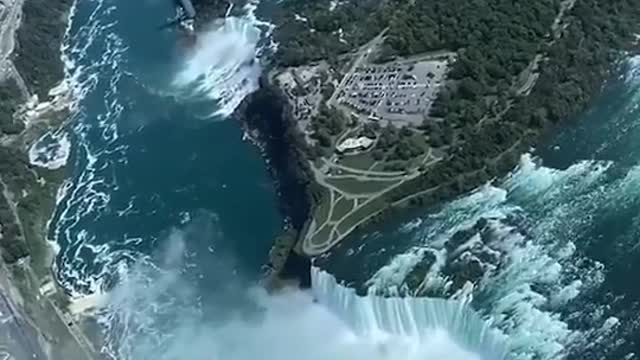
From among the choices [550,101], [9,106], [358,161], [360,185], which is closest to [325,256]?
[360,185]

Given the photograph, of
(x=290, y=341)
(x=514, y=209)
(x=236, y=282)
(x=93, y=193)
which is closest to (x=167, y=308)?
(x=236, y=282)

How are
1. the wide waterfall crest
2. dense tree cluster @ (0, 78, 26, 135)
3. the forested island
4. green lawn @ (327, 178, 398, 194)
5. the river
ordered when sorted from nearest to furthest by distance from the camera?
the wide waterfall crest → the river → the forested island → green lawn @ (327, 178, 398, 194) → dense tree cluster @ (0, 78, 26, 135)

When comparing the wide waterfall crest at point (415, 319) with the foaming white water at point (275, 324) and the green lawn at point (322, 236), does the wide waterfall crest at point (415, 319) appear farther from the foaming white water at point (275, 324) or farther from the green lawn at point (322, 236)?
the green lawn at point (322, 236)

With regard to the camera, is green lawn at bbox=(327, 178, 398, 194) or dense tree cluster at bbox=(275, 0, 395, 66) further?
dense tree cluster at bbox=(275, 0, 395, 66)

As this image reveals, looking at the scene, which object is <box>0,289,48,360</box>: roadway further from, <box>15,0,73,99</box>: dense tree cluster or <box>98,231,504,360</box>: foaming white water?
<box>15,0,73,99</box>: dense tree cluster

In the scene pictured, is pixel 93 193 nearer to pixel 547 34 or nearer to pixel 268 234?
pixel 268 234

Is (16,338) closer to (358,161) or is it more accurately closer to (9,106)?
(358,161)

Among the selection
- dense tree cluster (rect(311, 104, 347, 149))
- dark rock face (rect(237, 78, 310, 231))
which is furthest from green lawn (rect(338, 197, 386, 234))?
dense tree cluster (rect(311, 104, 347, 149))
